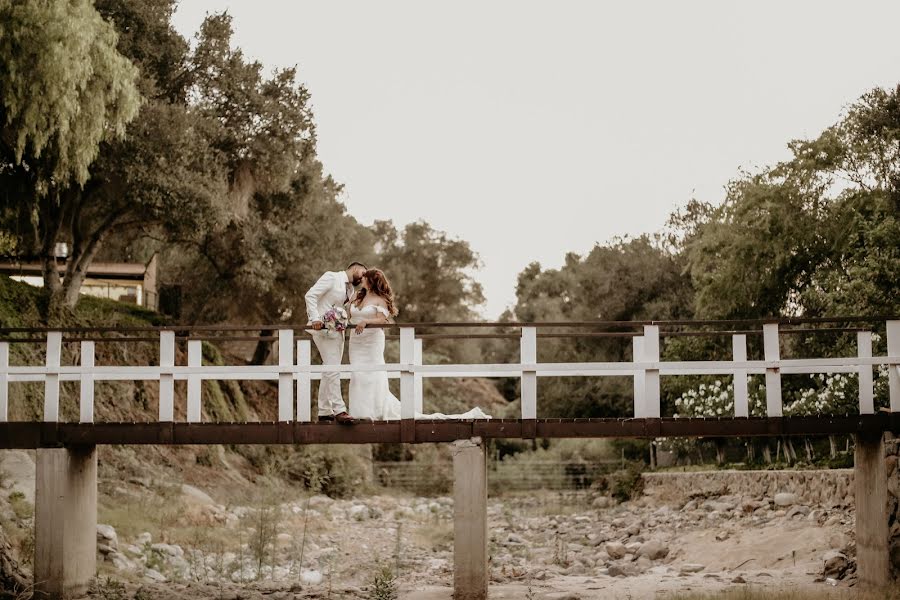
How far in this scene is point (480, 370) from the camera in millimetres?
13992

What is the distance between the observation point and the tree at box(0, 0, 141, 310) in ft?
63.8

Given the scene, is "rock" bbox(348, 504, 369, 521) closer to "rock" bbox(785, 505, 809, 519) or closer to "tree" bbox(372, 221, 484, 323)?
"rock" bbox(785, 505, 809, 519)

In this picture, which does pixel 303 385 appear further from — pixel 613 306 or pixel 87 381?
pixel 613 306

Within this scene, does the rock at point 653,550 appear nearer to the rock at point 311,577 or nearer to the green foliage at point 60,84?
the rock at point 311,577

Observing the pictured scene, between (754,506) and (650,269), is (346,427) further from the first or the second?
(650,269)

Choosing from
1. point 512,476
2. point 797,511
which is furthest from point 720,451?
point 797,511

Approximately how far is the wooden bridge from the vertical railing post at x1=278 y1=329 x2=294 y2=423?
18 mm

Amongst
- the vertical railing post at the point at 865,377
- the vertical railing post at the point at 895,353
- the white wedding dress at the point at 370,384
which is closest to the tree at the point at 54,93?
the white wedding dress at the point at 370,384

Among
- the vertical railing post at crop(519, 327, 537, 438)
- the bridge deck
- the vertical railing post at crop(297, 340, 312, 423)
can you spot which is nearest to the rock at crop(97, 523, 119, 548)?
the bridge deck

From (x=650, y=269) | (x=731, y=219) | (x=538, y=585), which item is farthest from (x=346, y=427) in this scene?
(x=650, y=269)

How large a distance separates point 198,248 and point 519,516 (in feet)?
40.8

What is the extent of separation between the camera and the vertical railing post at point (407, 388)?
45.3 ft

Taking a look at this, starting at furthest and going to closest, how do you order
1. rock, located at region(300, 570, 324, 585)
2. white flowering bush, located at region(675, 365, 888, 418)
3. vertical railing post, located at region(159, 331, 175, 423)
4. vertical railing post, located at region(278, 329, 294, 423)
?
white flowering bush, located at region(675, 365, 888, 418) → rock, located at region(300, 570, 324, 585) → vertical railing post, located at region(159, 331, 175, 423) → vertical railing post, located at region(278, 329, 294, 423)

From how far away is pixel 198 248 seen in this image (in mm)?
34188
